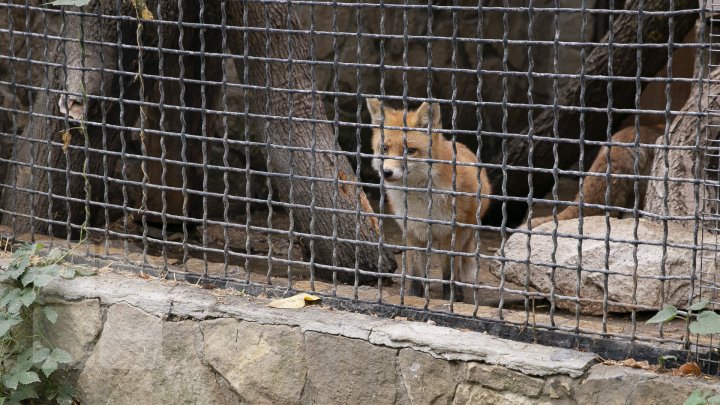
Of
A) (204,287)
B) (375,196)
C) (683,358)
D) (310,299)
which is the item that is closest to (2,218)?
(204,287)

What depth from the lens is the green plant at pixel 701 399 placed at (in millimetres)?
3467

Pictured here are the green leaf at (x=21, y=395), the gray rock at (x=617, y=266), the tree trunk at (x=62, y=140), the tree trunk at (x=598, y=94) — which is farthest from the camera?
the tree trunk at (x=598, y=94)

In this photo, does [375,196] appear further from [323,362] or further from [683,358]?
[683,358]

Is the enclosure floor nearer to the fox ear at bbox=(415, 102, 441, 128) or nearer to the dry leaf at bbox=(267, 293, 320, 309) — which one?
the dry leaf at bbox=(267, 293, 320, 309)

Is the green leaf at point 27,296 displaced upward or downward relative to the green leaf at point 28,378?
upward

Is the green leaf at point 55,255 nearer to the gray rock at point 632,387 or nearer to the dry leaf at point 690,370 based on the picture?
the gray rock at point 632,387

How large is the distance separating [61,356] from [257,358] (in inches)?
41.4

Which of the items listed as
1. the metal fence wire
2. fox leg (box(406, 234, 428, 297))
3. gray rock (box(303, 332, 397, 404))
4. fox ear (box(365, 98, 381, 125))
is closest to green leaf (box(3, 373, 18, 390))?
the metal fence wire

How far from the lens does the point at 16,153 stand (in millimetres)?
6305

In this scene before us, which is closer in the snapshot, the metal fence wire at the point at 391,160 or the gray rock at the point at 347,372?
the metal fence wire at the point at 391,160

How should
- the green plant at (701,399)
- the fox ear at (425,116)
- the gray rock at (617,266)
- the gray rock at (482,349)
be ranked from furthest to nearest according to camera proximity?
1. the fox ear at (425,116)
2. the gray rock at (617,266)
3. the gray rock at (482,349)
4. the green plant at (701,399)

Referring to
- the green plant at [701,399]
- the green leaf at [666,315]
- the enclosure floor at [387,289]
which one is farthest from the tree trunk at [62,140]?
the green plant at [701,399]

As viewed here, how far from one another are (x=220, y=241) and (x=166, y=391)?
3.34 m

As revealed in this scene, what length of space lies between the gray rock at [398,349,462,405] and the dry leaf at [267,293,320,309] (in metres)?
0.65
